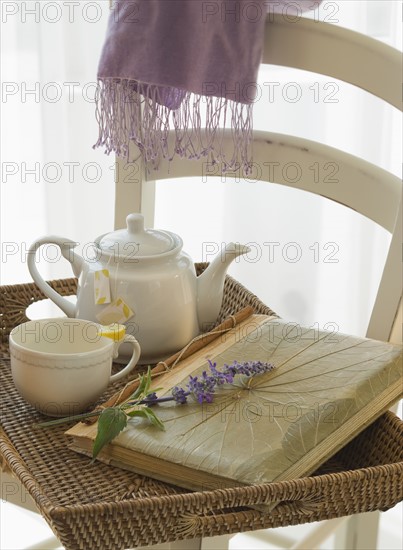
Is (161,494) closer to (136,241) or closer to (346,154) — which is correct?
(136,241)

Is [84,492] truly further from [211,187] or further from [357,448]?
[211,187]

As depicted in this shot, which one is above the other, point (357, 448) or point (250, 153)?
point (250, 153)

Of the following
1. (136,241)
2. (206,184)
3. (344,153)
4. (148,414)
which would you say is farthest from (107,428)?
(206,184)

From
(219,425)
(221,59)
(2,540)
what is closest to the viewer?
(219,425)

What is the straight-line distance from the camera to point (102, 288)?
0.88 m

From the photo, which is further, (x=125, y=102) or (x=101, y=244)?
(x=125, y=102)

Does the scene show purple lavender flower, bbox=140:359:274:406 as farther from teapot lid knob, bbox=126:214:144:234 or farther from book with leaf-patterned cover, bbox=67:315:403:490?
teapot lid knob, bbox=126:214:144:234

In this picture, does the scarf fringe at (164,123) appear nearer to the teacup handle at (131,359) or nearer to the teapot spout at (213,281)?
the teapot spout at (213,281)

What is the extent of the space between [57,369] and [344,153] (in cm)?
45

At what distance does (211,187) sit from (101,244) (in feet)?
2.43

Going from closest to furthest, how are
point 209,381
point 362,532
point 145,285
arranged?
point 209,381 → point 145,285 → point 362,532

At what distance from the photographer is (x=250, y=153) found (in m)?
1.05

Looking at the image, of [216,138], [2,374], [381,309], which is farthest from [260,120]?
[2,374]

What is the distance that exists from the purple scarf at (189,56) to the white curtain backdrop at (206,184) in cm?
48
